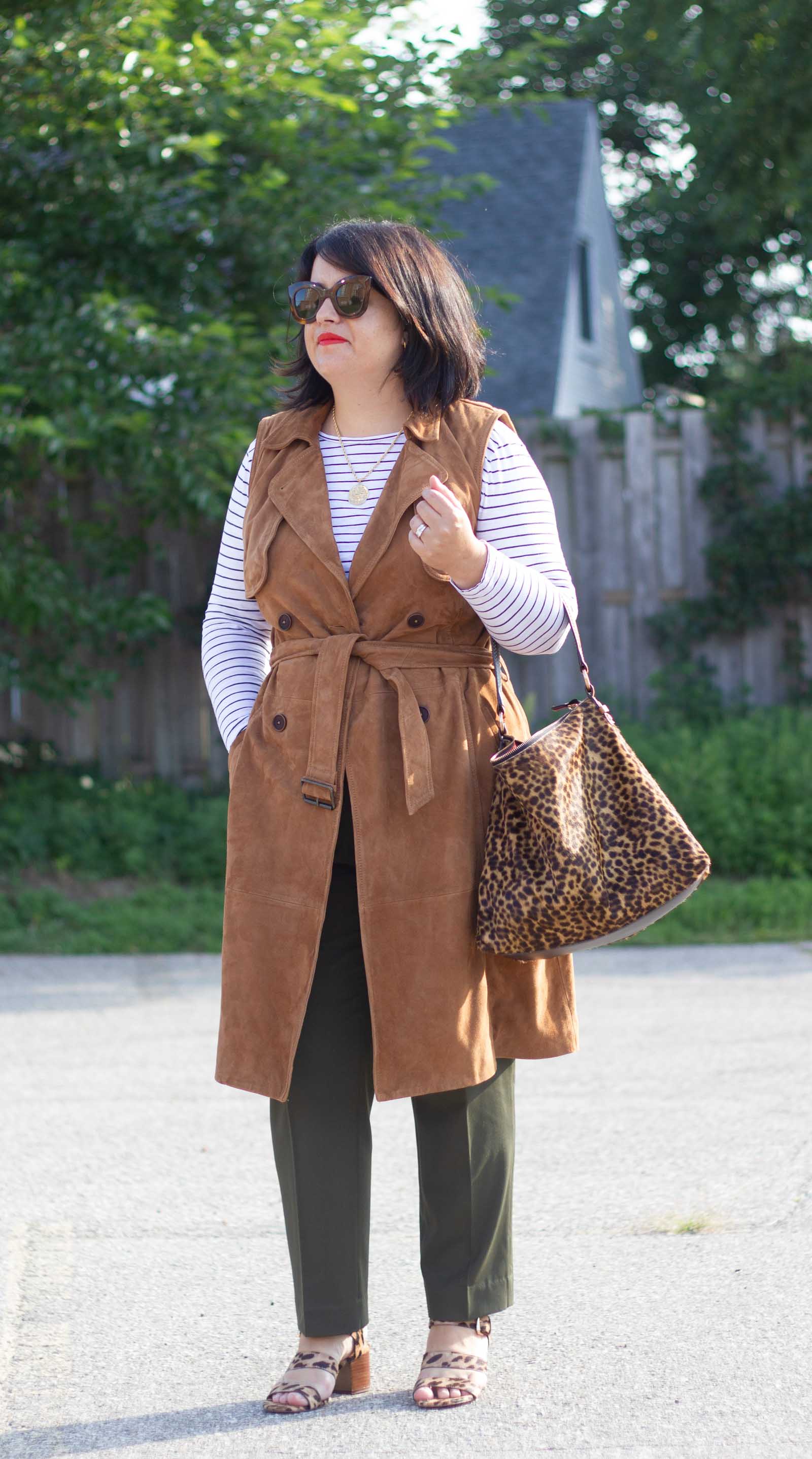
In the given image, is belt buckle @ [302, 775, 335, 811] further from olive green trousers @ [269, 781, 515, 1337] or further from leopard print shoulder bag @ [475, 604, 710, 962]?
leopard print shoulder bag @ [475, 604, 710, 962]

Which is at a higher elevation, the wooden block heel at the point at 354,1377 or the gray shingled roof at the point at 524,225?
the gray shingled roof at the point at 524,225

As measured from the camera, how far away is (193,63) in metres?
7.07

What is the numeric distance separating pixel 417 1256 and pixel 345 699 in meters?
1.49

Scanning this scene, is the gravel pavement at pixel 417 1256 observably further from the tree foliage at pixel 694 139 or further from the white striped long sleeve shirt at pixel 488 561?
the tree foliage at pixel 694 139

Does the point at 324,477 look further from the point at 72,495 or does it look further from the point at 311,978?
the point at 72,495

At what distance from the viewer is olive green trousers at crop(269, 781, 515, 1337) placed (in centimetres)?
265

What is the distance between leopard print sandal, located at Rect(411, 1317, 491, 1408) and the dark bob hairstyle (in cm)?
164

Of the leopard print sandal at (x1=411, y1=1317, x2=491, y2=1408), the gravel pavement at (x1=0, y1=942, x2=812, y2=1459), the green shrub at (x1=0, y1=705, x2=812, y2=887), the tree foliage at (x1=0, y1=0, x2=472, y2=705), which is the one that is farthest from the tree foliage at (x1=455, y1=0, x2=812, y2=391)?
the leopard print sandal at (x1=411, y1=1317, x2=491, y2=1408)

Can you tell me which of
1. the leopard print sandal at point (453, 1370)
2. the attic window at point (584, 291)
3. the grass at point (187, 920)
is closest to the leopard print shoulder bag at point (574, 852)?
the leopard print sandal at point (453, 1370)

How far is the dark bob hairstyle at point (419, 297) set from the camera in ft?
8.83

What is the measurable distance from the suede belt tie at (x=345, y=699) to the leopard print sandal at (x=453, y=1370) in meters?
0.96

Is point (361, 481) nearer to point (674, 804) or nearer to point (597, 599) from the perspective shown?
point (674, 804)

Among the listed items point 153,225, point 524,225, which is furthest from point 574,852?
point 524,225

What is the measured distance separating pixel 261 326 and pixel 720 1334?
711 cm
